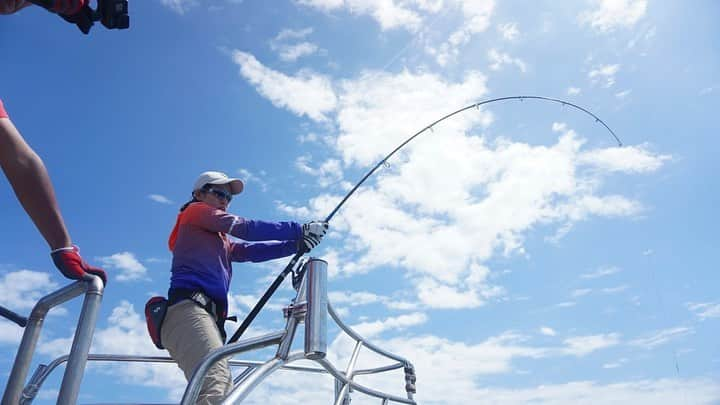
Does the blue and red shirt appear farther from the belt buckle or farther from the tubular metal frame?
the tubular metal frame

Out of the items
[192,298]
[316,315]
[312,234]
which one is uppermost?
[312,234]

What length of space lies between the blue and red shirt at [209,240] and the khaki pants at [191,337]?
16 centimetres

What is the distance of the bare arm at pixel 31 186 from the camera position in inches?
66.8

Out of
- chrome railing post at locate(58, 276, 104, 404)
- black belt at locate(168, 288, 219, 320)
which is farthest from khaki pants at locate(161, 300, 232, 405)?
chrome railing post at locate(58, 276, 104, 404)

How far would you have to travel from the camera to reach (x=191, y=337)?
308 cm

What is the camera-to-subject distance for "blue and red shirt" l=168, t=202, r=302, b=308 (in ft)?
11.2

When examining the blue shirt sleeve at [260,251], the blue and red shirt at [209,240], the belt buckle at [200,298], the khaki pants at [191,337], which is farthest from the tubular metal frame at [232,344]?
the blue shirt sleeve at [260,251]

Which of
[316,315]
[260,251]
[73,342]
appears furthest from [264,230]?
[73,342]

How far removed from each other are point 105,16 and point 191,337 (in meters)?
1.74

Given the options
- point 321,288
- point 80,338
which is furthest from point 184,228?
point 80,338

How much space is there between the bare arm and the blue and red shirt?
164 cm

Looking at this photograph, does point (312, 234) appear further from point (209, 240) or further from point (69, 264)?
point (69, 264)

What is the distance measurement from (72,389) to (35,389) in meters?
2.26

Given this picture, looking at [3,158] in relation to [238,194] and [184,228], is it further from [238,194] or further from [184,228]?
[238,194]
